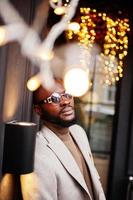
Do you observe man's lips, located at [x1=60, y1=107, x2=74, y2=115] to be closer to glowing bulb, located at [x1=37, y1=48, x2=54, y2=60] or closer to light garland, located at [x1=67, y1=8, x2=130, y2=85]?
glowing bulb, located at [x1=37, y1=48, x2=54, y2=60]

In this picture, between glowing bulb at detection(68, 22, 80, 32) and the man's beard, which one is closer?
the man's beard

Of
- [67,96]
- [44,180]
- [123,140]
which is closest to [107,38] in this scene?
[123,140]

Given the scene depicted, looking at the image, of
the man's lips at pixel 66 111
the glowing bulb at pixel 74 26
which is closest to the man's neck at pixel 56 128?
the man's lips at pixel 66 111

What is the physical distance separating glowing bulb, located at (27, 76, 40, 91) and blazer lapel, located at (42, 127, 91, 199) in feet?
1.69

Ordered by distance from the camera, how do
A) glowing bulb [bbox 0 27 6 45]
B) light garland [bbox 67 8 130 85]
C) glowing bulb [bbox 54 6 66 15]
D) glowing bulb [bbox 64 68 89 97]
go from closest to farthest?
glowing bulb [bbox 0 27 6 45] < glowing bulb [bbox 54 6 66 15] < glowing bulb [bbox 64 68 89 97] < light garland [bbox 67 8 130 85]

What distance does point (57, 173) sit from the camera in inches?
93.2

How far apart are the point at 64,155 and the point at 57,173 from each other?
17cm

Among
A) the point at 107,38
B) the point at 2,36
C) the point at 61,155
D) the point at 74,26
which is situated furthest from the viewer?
Answer: the point at 107,38

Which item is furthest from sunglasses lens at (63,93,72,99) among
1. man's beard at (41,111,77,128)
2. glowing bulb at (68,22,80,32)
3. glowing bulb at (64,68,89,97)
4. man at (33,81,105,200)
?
glowing bulb at (68,22,80,32)

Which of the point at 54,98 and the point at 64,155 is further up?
the point at 54,98

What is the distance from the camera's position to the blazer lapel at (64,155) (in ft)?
8.06

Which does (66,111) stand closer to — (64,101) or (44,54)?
(64,101)

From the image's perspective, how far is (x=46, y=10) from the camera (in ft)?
10.8

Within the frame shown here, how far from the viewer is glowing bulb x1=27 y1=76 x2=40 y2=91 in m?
2.96
